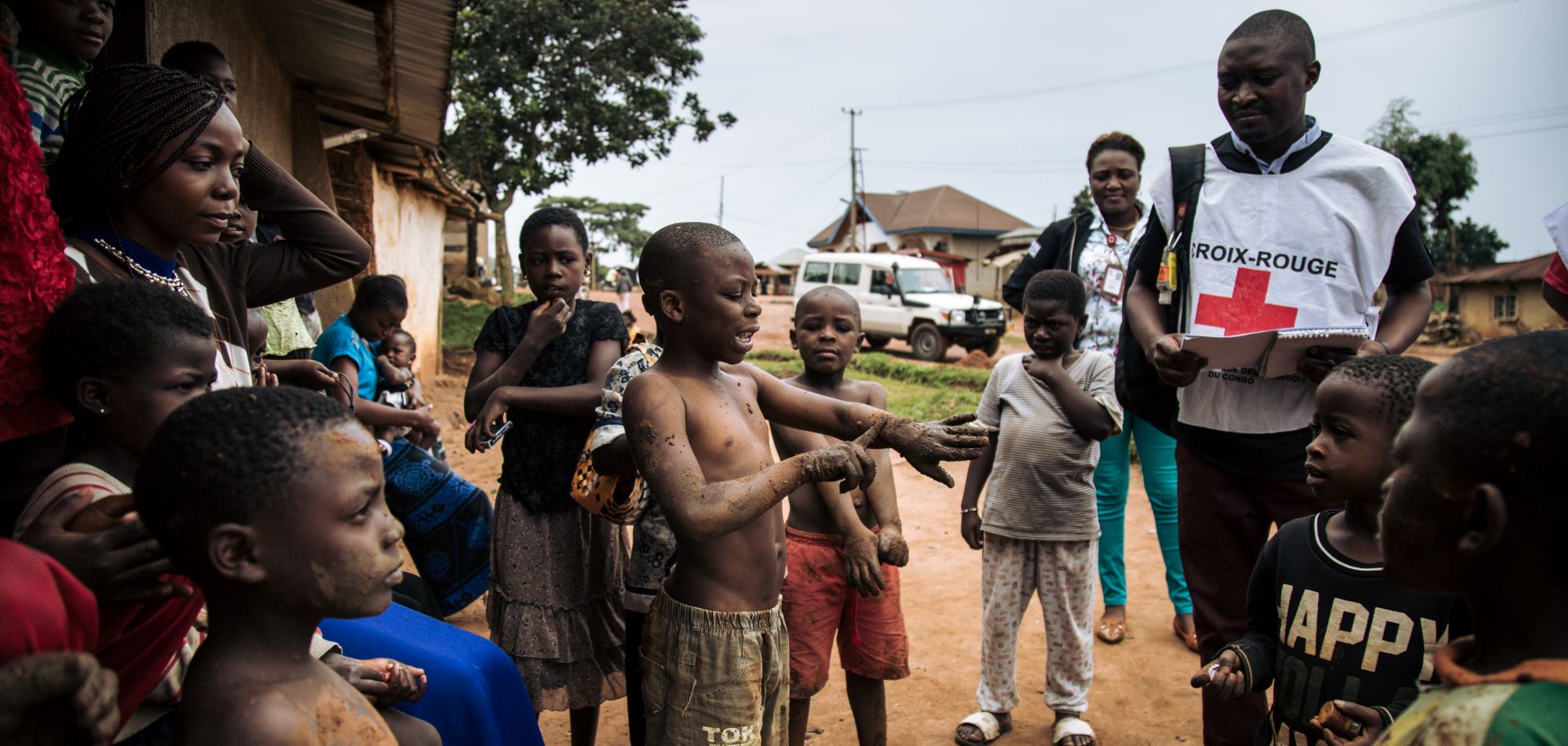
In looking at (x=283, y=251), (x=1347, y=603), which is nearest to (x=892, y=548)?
(x=1347, y=603)

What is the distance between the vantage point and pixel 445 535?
12.3 ft

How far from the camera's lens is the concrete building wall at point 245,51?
333cm

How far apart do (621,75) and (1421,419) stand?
22.3 m

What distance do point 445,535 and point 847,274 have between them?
17.4 metres

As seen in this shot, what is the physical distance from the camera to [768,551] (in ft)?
7.72

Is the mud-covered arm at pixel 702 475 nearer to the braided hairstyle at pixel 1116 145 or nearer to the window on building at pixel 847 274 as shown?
the braided hairstyle at pixel 1116 145

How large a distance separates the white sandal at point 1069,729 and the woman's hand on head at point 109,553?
9.83 ft

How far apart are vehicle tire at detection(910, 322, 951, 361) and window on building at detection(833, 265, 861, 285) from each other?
1.89m

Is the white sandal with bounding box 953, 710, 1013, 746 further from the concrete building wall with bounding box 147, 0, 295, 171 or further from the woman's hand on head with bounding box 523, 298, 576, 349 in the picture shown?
the concrete building wall with bounding box 147, 0, 295, 171

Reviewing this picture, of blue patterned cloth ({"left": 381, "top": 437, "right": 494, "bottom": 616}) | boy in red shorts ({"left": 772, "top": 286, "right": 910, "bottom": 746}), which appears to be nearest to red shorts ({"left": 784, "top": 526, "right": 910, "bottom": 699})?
boy in red shorts ({"left": 772, "top": 286, "right": 910, "bottom": 746})

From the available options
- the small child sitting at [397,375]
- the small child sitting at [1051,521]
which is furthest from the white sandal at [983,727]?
the small child sitting at [397,375]

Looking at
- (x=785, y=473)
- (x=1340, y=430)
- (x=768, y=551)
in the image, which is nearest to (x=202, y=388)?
(x=785, y=473)

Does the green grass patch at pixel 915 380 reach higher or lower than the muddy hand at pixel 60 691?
A: lower

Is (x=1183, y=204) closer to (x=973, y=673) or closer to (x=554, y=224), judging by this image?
(x=554, y=224)
